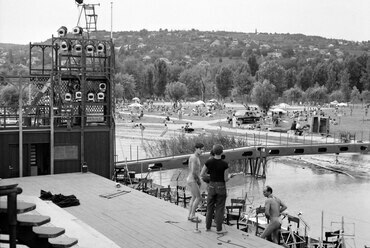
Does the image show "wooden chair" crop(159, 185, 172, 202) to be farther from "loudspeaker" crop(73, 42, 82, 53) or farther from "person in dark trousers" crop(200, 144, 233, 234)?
"person in dark trousers" crop(200, 144, 233, 234)

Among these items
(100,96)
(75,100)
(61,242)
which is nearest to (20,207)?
(61,242)

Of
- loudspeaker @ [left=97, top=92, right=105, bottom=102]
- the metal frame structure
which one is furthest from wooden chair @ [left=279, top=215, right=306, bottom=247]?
loudspeaker @ [left=97, top=92, right=105, bottom=102]

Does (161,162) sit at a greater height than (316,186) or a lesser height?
greater

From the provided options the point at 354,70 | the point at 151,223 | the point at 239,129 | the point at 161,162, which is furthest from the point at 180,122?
the point at 354,70

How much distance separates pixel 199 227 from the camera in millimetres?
12289

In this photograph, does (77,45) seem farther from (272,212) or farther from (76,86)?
(272,212)

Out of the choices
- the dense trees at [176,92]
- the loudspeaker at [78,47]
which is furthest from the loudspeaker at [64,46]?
the dense trees at [176,92]

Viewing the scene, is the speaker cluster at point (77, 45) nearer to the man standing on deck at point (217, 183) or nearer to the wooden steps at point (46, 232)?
the man standing on deck at point (217, 183)

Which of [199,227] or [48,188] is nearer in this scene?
[199,227]

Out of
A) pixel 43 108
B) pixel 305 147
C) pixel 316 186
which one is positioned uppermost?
pixel 43 108

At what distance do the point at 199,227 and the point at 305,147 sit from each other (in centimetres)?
2627

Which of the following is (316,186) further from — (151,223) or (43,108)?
(151,223)

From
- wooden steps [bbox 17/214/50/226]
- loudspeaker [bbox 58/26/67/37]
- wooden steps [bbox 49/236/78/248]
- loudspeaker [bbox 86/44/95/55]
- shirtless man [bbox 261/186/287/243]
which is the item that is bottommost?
shirtless man [bbox 261/186/287/243]

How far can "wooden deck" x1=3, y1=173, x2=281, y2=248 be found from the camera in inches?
407
